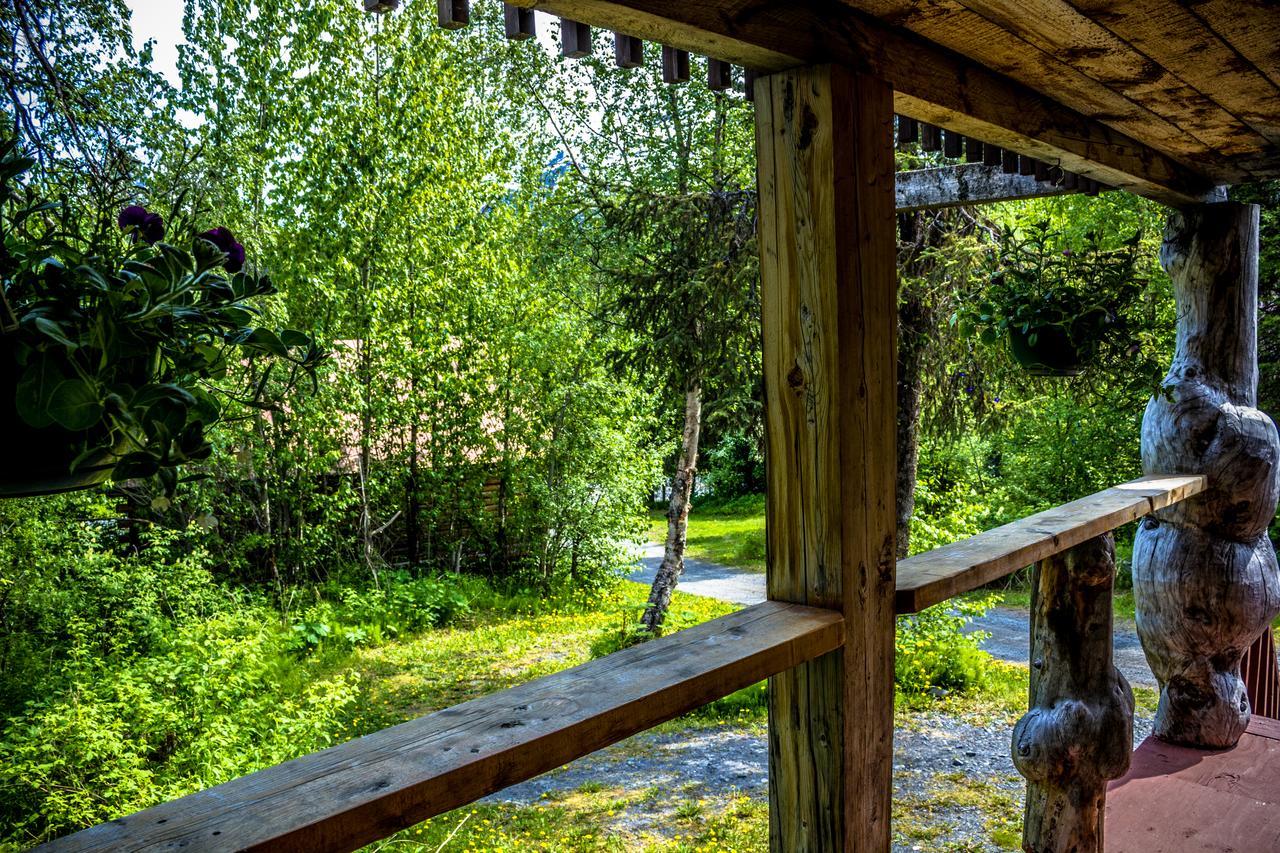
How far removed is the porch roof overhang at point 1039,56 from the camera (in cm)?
116

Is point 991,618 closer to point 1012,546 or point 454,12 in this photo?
point 1012,546

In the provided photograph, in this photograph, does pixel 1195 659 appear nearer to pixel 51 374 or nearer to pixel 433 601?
pixel 51 374

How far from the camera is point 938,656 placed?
6449 millimetres

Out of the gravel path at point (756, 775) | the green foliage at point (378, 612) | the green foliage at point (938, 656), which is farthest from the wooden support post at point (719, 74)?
the green foliage at point (378, 612)

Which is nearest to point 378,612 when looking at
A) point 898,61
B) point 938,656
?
point 938,656

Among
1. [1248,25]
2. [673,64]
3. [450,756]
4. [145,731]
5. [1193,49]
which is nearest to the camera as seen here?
[450,756]

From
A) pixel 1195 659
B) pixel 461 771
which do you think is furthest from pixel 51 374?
pixel 1195 659

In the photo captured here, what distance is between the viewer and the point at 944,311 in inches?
242

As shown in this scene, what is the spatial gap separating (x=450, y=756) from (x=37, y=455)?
1.39 ft

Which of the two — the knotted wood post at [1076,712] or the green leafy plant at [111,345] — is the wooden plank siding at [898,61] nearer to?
the green leafy plant at [111,345]

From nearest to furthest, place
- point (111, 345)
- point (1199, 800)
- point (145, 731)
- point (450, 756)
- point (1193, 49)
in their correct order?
point (111, 345) < point (450, 756) < point (1193, 49) < point (1199, 800) < point (145, 731)

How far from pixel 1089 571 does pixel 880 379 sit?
1097 mm

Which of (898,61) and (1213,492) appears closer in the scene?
(898,61)

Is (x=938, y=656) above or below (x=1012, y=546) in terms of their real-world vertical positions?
below
